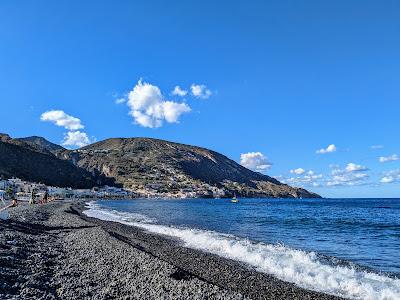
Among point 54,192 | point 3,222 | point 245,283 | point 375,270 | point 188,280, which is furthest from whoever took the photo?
point 54,192

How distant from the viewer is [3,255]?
15.2m

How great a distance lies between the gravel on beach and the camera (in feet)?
39.2

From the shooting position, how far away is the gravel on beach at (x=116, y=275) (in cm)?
1195

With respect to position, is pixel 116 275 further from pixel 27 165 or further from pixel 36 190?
pixel 27 165

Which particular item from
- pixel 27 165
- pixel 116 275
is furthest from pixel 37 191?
pixel 116 275

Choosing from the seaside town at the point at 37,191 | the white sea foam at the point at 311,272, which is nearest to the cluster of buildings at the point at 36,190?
the seaside town at the point at 37,191

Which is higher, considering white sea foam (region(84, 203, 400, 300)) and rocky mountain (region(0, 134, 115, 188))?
rocky mountain (region(0, 134, 115, 188))

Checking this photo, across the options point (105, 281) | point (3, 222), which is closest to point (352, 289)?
point (105, 281)

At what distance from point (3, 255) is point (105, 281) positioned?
474 cm

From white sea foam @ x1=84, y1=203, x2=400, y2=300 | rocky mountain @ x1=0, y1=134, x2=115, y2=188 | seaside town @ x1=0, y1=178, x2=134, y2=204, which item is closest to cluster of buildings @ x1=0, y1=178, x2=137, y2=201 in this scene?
seaside town @ x1=0, y1=178, x2=134, y2=204

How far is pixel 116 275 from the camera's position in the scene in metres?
14.4

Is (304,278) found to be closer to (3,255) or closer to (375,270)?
(375,270)

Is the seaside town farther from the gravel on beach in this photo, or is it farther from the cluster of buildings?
the gravel on beach

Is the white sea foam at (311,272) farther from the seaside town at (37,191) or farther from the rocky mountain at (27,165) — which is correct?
the rocky mountain at (27,165)
